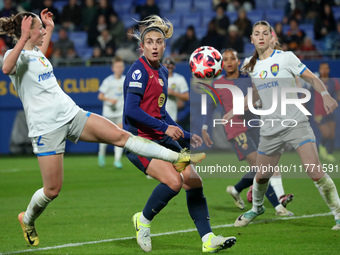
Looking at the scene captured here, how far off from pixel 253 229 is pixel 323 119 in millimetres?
9584

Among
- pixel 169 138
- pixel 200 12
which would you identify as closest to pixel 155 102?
pixel 169 138

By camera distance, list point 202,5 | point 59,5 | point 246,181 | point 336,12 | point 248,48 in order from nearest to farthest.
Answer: point 246,181, point 248,48, point 336,12, point 202,5, point 59,5

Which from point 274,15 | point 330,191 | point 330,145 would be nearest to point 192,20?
point 274,15

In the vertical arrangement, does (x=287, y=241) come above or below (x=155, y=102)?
below

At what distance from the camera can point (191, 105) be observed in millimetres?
17484

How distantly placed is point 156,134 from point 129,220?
2144 mm

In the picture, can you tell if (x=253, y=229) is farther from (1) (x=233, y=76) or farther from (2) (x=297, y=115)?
(1) (x=233, y=76)

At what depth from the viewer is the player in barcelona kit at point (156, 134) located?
5695mm

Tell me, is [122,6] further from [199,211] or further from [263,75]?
[199,211]

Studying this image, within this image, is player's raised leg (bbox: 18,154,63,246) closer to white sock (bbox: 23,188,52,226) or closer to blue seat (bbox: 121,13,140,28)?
white sock (bbox: 23,188,52,226)

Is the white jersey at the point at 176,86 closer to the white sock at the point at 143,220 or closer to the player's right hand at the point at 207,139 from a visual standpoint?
the player's right hand at the point at 207,139

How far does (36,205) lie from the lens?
19.0ft

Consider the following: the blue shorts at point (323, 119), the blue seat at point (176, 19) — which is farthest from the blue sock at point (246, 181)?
the blue seat at point (176, 19)

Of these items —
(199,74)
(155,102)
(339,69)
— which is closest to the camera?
(155,102)
